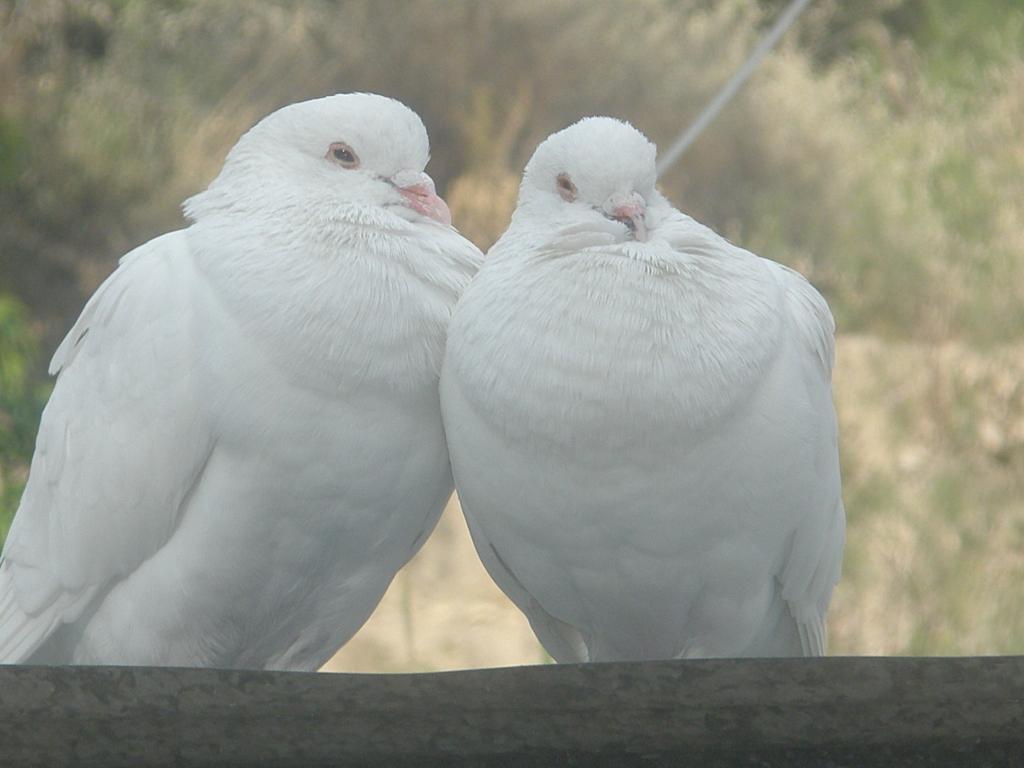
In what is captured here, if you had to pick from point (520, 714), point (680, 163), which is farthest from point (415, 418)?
point (680, 163)

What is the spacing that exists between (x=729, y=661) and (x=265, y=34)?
8761 mm

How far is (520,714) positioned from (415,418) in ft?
3.00

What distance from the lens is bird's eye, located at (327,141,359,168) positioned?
8.08 ft

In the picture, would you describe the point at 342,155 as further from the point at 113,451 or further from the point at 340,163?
the point at 113,451

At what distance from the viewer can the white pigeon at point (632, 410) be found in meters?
2.12

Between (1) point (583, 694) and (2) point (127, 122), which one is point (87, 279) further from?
(1) point (583, 694)

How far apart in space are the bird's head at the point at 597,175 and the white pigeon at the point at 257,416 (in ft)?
0.79

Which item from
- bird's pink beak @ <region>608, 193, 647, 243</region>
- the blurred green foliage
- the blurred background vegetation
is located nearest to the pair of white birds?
bird's pink beak @ <region>608, 193, 647, 243</region>

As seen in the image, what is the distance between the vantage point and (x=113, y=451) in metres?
2.46

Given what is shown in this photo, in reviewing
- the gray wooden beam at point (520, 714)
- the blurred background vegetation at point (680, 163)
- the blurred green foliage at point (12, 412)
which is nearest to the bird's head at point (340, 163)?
the gray wooden beam at point (520, 714)

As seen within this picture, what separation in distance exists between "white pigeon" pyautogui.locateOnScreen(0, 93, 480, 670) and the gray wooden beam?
82 centimetres

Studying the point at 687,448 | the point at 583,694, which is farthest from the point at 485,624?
the point at 583,694

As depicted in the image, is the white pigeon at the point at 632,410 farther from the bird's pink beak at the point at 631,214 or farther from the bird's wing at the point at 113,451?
the bird's wing at the point at 113,451

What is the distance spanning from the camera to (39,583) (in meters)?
2.54
